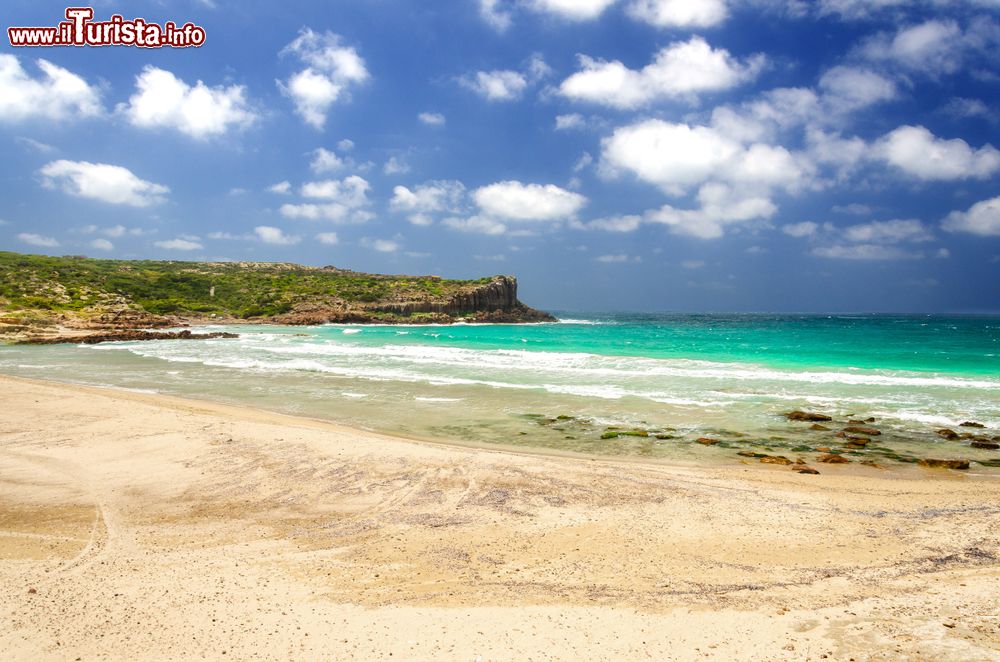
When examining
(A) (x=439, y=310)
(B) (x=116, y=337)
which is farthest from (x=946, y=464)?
(A) (x=439, y=310)

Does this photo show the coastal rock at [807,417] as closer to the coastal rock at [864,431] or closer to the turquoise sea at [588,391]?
the turquoise sea at [588,391]

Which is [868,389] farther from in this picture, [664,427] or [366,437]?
[366,437]

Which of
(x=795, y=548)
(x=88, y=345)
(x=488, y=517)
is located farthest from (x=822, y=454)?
(x=88, y=345)

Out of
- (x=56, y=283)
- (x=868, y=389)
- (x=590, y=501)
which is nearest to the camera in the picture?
(x=590, y=501)

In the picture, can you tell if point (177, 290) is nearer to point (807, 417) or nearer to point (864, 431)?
point (807, 417)

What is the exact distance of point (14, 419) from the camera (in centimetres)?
1240

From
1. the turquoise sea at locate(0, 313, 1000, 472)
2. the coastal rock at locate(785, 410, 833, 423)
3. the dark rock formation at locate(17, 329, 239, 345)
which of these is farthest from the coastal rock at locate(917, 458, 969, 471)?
the dark rock formation at locate(17, 329, 239, 345)

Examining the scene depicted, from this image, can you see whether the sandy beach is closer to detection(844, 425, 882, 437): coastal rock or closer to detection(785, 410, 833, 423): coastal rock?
detection(844, 425, 882, 437): coastal rock

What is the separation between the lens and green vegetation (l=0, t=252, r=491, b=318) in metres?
62.6

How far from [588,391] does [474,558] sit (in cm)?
1508

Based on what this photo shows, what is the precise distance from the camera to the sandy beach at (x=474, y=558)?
4.52 m

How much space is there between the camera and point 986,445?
1274 cm

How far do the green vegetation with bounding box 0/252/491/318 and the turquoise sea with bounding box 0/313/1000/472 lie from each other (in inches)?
1417

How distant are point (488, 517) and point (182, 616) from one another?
385 centimetres
